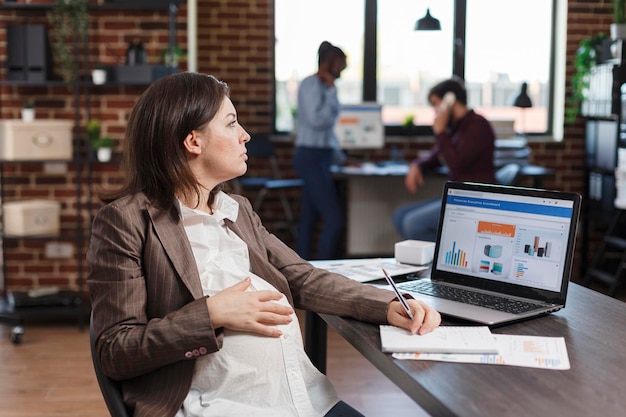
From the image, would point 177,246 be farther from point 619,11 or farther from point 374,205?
point 619,11

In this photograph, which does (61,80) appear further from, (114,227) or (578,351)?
(578,351)

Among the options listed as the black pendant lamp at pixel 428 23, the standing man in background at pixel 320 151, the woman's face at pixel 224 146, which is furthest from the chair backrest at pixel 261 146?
the woman's face at pixel 224 146

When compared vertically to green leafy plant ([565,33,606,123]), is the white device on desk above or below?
below

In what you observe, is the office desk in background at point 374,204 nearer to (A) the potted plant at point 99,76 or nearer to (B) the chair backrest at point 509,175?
(B) the chair backrest at point 509,175

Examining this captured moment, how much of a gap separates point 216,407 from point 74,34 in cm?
367

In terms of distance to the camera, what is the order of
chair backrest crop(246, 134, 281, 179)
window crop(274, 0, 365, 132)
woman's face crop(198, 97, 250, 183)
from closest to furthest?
woman's face crop(198, 97, 250, 183)
chair backrest crop(246, 134, 281, 179)
window crop(274, 0, 365, 132)

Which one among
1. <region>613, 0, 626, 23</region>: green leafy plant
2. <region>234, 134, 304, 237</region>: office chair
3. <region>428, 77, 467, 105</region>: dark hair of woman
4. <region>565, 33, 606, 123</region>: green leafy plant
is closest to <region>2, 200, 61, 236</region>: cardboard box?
<region>234, 134, 304, 237</region>: office chair

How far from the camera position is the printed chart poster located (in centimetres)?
220

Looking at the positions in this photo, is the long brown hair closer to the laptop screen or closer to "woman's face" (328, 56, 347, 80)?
the laptop screen

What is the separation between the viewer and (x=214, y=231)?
1980mm

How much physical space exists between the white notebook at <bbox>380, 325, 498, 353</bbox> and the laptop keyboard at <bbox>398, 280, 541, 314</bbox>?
18 centimetres

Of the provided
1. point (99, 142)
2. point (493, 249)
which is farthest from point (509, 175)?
point (493, 249)

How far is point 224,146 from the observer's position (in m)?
1.96

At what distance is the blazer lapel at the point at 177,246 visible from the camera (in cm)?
180
